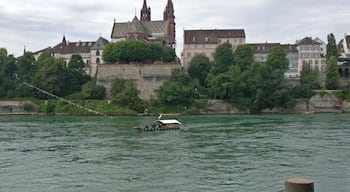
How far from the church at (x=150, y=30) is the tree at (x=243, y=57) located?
17.9m

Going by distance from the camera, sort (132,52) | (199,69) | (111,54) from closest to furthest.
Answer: (132,52) < (111,54) < (199,69)

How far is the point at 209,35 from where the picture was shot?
357 feet

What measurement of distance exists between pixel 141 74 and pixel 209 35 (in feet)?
93.1

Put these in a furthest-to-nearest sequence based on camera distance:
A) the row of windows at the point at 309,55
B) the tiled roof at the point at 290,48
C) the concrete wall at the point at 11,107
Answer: the tiled roof at the point at 290,48, the row of windows at the point at 309,55, the concrete wall at the point at 11,107

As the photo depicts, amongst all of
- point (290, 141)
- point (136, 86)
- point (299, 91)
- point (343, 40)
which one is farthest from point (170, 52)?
point (290, 141)

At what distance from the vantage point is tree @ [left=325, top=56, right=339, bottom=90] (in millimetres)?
86125

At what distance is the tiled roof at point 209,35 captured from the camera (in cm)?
10756

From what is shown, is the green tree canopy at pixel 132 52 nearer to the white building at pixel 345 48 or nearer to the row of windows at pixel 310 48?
the row of windows at pixel 310 48

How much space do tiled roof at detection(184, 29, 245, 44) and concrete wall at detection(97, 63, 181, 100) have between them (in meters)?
21.8

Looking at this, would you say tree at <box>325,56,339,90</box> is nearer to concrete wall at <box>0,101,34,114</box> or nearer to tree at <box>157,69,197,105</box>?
tree at <box>157,69,197,105</box>

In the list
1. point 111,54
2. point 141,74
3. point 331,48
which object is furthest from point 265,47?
point 111,54

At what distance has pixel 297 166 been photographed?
2527 cm

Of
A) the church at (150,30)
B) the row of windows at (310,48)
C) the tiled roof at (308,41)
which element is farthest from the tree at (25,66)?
the tiled roof at (308,41)

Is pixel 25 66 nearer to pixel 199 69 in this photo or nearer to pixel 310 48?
pixel 199 69
